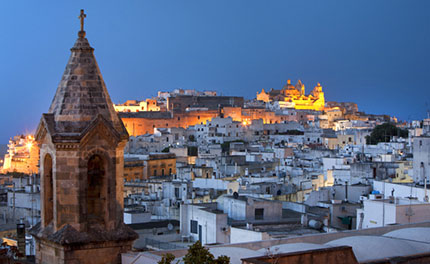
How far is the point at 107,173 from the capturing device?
310 inches

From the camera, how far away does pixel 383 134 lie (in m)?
58.3

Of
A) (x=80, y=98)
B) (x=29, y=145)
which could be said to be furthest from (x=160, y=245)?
(x=29, y=145)

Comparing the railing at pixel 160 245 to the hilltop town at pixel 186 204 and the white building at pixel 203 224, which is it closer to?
the hilltop town at pixel 186 204

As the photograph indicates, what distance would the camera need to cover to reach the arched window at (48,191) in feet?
25.9

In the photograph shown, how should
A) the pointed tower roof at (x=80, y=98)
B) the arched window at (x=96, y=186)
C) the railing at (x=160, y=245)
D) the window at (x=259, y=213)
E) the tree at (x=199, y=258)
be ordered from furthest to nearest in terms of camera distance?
the window at (x=259, y=213) < the railing at (x=160, y=245) < the arched window at (x=96, y=186) < the pointed tower roof at (x=80, y=98) < the tree at (x=199, y=258)

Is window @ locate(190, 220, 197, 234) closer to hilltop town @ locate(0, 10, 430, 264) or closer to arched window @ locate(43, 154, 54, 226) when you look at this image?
hilltop town @ locate(0, 10, 430, 264)

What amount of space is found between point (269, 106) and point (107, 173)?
8933 cm

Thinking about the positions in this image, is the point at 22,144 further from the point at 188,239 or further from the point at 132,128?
the point at 188,239

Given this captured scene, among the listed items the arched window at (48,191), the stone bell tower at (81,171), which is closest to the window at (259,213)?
the stone bell tower at (81,171)

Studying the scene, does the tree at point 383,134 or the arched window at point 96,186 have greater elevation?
the tree at point 383,134

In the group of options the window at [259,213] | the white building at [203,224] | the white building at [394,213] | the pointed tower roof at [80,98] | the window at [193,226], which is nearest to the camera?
the pointed tower roof at [80,98]

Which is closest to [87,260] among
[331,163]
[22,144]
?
[331,163]

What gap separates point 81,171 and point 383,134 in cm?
5296

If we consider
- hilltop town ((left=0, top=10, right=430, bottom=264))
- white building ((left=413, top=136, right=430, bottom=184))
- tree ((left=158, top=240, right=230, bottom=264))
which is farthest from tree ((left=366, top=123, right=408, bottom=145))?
tree ((left=158, top=240, right=230, bottom=264))
